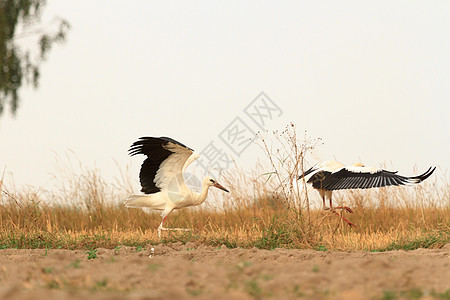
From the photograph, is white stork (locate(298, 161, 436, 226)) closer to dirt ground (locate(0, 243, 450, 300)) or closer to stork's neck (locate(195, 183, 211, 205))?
stork's neck (locate(195, 183, 211, 205))

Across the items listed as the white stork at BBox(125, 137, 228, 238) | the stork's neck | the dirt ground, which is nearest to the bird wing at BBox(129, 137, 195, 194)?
the white stork at BBox(125, 137, 228, 238)

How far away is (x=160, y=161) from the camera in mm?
8148

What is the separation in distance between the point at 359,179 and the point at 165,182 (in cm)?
306

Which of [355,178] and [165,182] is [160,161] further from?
[355,178]

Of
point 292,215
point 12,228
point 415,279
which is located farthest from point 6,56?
point 415,279

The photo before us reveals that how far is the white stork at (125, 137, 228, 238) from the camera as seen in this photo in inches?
313

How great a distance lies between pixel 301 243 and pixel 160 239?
203cm

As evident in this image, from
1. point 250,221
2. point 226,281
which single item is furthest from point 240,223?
point 226,281

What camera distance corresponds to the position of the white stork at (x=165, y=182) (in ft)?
26.1

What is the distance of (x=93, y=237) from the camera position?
293 inches

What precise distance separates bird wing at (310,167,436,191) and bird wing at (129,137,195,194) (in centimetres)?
210

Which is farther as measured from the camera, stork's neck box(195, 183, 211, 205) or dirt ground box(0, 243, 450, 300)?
stork's neck box(195, 183, 211, 205)

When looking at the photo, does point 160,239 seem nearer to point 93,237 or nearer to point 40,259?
point 93,237

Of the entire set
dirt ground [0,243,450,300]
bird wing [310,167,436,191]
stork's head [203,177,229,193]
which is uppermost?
stork's head [203,177,229,193]
